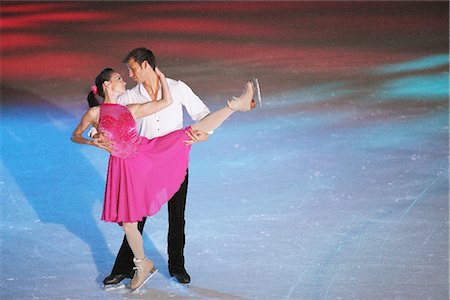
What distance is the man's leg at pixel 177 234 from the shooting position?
5574mm

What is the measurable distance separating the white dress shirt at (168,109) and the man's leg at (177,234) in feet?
1.02

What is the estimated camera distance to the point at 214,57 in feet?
33.6

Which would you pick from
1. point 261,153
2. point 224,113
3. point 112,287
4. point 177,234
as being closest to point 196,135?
point 224,113

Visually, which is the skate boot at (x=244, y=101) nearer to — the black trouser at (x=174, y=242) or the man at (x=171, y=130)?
the man at (x=171, y=130)

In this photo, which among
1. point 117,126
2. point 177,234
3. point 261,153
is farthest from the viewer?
point 261,153

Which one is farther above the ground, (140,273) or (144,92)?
(144,92)

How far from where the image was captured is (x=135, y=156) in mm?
5402

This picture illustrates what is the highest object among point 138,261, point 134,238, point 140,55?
point 140,55

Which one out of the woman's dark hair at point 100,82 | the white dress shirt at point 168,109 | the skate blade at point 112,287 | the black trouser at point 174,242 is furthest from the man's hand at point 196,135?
the skate blade at point 112,287

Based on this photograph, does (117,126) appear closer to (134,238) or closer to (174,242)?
(134,238)

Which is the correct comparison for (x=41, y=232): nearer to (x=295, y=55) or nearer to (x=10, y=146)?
(x=10, y=146)

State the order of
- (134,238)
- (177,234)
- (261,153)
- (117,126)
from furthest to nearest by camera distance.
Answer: (261,153)
(177,234)
(134,238)
(117,126)

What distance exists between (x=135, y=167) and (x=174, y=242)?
50 centimetres

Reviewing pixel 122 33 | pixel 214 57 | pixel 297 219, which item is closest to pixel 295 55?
pixel 214 57
